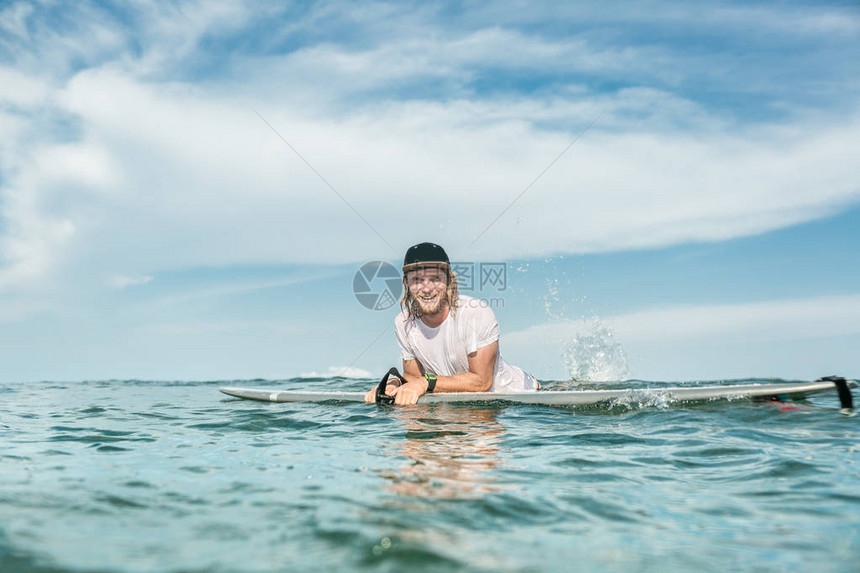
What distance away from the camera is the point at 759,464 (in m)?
4.56

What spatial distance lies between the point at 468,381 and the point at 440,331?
29.4 inches

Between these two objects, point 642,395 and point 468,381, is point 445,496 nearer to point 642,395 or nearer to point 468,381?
point 468,381

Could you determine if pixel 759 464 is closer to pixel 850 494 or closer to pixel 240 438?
pixel 850 494

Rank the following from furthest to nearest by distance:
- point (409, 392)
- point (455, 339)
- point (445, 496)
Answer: point (455, 339)
point (409, 392)
point (445, 496)

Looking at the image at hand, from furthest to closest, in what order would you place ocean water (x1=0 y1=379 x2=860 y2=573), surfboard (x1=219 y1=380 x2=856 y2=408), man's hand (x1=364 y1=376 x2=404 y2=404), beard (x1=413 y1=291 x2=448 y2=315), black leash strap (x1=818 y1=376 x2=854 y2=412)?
man's hand (x1=364 y1=376 x2=404 y2=404), beard (x1=413 y1=291 x2=448 y2=315), surfboard (x1=219 y1=380 x2=856 y2=408), black leash strap (x1=818 y1=376 x2=854 y2=412), ocean water (x1=0 y1=379 x2=860 y2=573)

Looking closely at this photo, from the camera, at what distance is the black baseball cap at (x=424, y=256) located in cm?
734

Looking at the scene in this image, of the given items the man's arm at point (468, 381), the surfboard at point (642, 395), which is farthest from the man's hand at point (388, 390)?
the surfboard at point (642, 395)

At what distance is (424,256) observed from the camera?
24.2ft

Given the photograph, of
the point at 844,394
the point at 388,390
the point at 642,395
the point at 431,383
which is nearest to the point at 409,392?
the point at 431,383

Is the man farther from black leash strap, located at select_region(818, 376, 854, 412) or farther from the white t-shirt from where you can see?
black leash strap, located at select_region(818, 376, 854, 412)

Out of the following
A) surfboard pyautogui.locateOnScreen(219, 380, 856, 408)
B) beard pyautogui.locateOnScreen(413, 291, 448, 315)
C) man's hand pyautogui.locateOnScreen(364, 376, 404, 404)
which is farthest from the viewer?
man's hand pyautogui.locateOnScreen(364, 376, 404, 404)

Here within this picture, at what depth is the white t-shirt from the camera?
7422mm

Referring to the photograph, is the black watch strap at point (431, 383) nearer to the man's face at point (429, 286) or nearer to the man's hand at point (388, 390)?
the man's hand at point (388, 390)

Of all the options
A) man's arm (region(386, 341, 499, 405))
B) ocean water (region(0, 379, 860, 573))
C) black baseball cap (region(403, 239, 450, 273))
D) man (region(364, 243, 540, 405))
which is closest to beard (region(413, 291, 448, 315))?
man (region(364, 243, 540, 405))
